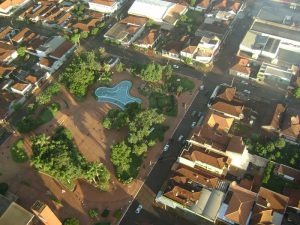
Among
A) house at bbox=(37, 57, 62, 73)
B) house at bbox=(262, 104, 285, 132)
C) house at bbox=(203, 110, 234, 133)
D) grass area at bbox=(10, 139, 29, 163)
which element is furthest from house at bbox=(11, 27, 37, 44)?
house at bbox=(262, 104, 285, 132)

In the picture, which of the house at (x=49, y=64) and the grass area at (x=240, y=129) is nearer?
the grass area at (x=240, y=129)

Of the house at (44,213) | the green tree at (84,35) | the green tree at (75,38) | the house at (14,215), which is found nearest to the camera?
the house at (44,213)

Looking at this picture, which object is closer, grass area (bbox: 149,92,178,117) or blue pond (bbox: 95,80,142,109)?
grass area (bbox: 149,92,178,117)

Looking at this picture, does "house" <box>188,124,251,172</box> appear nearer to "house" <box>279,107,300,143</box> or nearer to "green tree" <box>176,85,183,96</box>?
"house" <box>279,107,300,143</box>

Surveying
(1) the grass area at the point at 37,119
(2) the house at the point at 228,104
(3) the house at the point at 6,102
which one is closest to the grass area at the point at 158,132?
(2) the house at the point at 228,104

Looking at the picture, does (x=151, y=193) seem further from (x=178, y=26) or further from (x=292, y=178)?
(x=178, y=26)

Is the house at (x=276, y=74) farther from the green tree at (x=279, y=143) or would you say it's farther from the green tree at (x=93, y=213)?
the green tree at (x=93, y=213)
